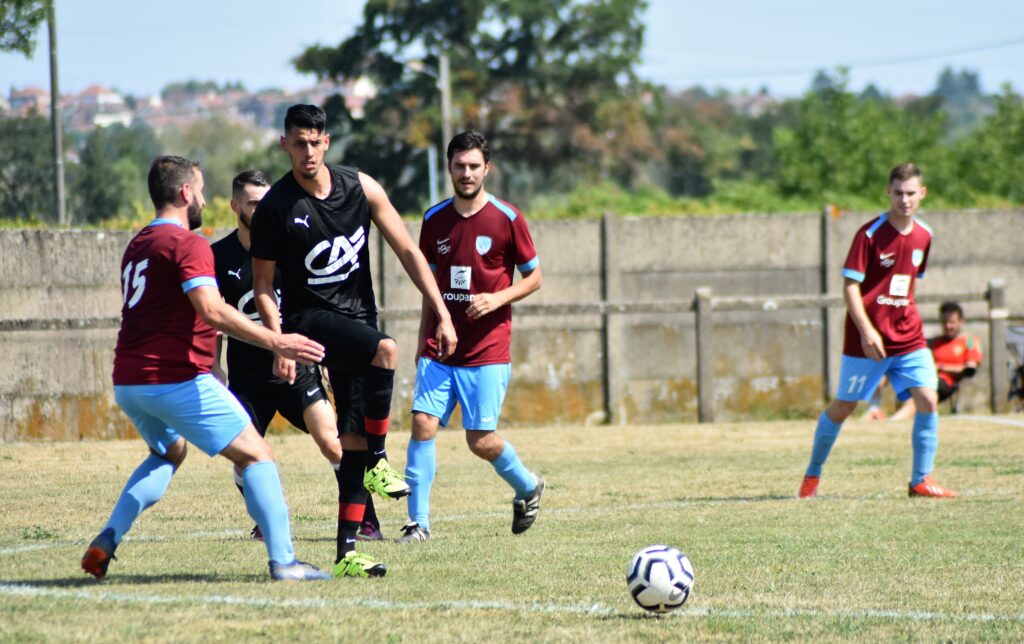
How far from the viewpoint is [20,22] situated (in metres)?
19.3

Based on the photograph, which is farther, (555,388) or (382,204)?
(555,388)

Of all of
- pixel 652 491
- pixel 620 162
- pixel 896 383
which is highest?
pixel 620 162

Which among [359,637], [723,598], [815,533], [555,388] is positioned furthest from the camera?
[555,388]

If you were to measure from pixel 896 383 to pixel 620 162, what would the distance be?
4403cm

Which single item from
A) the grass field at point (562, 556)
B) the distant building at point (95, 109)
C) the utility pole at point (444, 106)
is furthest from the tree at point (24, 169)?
the utility pole at point (444, 106)

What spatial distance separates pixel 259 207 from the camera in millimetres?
6738

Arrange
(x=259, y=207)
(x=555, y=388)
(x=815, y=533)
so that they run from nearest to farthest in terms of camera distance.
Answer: (x=259, y=207), (x=815, y=533), (x=555, y=388)

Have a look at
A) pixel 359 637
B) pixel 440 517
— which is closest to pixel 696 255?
pixel 440 517

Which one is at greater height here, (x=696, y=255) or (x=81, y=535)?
(x=696, y=255)

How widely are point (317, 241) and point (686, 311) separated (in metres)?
10.9

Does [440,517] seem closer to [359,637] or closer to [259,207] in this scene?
[259,207]

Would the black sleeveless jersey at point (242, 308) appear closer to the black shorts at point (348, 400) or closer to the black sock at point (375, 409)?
the black shorts at point (348, 400)

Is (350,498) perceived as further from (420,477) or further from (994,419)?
(994,419)

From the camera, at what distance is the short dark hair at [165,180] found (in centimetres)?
625
